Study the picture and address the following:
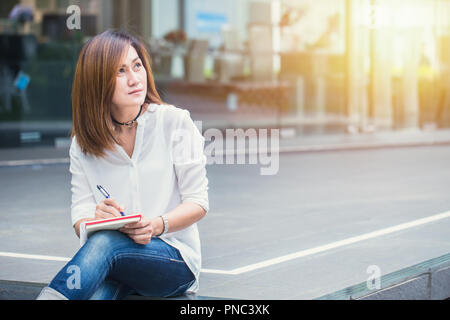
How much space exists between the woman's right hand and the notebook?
63mm

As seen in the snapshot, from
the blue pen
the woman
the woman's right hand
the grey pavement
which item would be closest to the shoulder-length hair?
the woman

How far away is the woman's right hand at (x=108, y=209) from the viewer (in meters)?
3.18

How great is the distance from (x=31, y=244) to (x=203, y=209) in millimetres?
1935

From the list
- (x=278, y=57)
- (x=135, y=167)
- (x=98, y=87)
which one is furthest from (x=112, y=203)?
(x=278, y=57)

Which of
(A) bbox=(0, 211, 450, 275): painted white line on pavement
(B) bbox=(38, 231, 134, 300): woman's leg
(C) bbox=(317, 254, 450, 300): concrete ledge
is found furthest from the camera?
(A) bbox=(0, 211, 450, 275): painted white line on pavement

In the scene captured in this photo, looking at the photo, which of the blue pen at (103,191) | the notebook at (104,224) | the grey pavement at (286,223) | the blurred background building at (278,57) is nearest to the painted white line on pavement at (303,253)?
the grey pavement at (286,223)

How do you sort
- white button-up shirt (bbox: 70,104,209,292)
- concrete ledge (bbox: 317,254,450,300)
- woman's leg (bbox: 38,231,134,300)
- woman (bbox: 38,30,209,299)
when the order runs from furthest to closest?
concrete ledge (bbox: 317,254,450,300), white button-up shirt (bbox: 70,104,209,292), woman (bbox: 38,30,209,299), woman's leg (bbox: 38,231,134,300)

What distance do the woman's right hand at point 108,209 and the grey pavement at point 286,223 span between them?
2.18ft

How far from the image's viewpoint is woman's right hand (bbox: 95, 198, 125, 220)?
10.4ft

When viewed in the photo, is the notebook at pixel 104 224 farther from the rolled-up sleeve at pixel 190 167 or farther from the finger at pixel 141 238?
the rolled-up sleeve at pixel 190 167

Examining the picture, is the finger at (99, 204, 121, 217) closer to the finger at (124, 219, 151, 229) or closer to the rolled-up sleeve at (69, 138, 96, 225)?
the finger at (124, 219, 151, 229)

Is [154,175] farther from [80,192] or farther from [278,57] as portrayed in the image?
[278,57]

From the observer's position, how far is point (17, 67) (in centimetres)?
1352

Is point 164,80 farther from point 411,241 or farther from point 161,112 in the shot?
point 161,112
